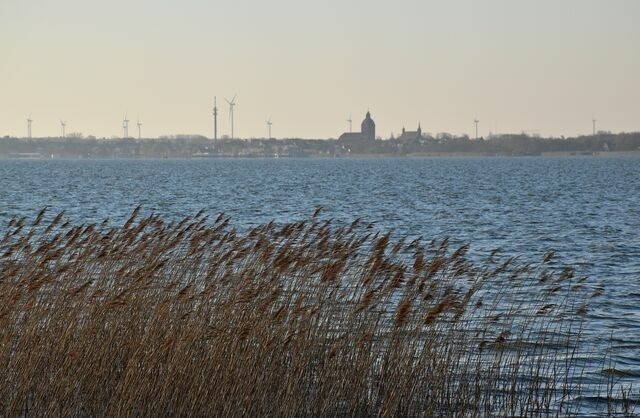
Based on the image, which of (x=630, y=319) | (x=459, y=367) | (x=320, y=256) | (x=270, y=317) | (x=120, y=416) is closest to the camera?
(x=120, y=416)

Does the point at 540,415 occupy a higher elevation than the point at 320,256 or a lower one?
lower

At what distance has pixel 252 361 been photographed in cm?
1262

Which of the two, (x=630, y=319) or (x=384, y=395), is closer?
(x=384, y=395)

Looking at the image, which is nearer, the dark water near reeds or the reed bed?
the reed bed

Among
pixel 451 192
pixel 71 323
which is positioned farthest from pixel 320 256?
pixel 451 192

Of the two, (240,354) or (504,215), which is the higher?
(240,354)

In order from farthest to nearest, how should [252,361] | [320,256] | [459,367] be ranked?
[320,256], [459,367], [252,361]

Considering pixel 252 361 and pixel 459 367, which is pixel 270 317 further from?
pixel 459 367

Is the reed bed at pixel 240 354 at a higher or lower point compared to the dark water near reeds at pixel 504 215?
higher

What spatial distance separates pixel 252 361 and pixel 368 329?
90.7 inches

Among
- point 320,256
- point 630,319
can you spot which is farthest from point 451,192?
point 320,256

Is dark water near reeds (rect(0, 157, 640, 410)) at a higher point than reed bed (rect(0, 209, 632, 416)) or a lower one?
lower

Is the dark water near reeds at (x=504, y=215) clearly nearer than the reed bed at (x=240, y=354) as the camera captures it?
No

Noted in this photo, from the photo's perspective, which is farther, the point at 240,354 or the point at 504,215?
the point at 504,215
